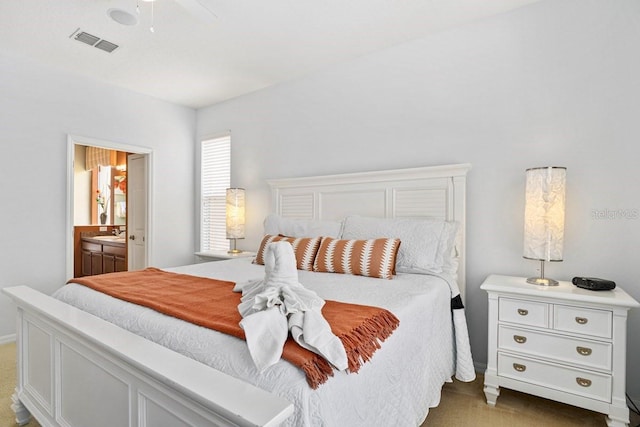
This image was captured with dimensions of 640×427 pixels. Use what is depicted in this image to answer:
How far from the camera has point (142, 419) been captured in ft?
3.63

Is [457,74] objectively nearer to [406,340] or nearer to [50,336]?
[406,340]

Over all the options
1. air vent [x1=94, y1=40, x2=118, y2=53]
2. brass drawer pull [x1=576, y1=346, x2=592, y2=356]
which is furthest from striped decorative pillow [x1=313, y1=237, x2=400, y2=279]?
air vent [x1=94, y1=40, x2=118, y2=53]

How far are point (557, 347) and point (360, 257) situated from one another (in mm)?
1233

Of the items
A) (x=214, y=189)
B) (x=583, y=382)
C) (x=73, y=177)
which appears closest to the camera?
(x=583, y=382)

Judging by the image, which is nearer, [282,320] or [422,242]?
[282,320]

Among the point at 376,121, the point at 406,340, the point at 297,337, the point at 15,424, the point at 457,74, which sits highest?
the point at 457,74

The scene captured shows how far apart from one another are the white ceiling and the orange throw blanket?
1710 millimetres

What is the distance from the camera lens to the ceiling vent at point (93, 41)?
2.74 m

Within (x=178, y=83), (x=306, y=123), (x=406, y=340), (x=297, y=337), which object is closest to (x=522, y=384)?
(x=406, y=340)

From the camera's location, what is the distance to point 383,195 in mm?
2898

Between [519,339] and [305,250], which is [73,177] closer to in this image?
[305,250]

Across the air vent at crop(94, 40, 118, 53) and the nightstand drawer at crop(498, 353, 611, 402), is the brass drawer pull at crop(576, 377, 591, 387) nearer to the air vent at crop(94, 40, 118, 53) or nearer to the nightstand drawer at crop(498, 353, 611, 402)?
the nightstand drawer at crop(498, 353, 611, 402)

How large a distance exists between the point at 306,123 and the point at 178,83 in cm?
155

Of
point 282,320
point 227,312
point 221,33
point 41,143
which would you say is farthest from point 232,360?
point 41,143
